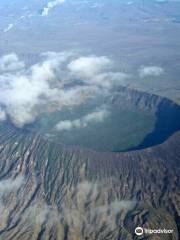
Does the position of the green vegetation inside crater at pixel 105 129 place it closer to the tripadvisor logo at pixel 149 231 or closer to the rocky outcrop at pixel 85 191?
the rocky outcrop at pixel 85 191

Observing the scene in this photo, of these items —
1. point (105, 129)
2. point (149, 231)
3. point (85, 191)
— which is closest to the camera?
point (149, 231)

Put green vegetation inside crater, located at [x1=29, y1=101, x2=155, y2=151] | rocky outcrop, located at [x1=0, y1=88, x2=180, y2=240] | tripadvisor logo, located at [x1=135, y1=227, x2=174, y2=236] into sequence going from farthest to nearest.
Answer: green vegetation inside crater, located at [x1=29, y1=101, x2=155, y2=151] → rocky outcrop, located at [x1=0, y1=88, x2=180, y2=240] → tripadvisor logo, located at [x1=135, y1=227, x2=174, y2=236]

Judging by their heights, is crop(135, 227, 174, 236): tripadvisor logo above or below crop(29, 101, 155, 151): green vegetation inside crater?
above

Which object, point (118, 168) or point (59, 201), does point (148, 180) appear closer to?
point (118, 168)

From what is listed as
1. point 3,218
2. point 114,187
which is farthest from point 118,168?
point 3,218

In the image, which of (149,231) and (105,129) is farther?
(105,129)

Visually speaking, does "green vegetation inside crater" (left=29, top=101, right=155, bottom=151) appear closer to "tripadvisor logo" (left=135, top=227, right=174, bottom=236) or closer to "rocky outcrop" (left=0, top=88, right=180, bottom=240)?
"rocky outcrop" (left=0, top=88, right=180, bottom=240)

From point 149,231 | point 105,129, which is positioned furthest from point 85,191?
point 105,129

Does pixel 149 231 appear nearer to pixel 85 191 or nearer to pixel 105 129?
pixel 85 191

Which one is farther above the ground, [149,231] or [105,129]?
[149,231]

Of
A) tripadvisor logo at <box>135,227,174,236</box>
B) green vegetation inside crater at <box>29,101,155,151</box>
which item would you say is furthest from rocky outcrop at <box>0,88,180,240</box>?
green vegetation inside crater at <box>29,101,155,151</box>

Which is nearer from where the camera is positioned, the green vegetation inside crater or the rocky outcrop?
the rocky outcrop
